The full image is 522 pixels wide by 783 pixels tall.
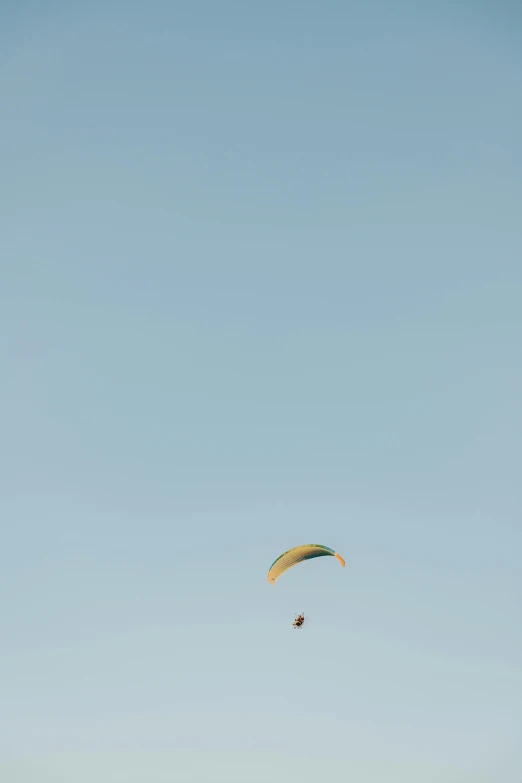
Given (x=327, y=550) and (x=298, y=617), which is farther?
(x=298, y=617)

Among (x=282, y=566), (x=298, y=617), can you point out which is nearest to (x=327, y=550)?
(x=282, y=566)

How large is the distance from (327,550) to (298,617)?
34.2ft

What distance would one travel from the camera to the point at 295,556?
5653 centimetres

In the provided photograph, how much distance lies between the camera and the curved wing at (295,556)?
5519 centimetres

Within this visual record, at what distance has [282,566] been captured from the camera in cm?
5738

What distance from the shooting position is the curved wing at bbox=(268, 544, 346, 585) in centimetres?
5519

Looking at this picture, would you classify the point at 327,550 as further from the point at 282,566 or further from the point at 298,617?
the point at 298,617

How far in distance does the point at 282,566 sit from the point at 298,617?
7333 mm

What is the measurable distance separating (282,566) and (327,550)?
16.0 ft

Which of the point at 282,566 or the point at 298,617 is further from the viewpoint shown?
the point at 298,617

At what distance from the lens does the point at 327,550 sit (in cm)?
5494
